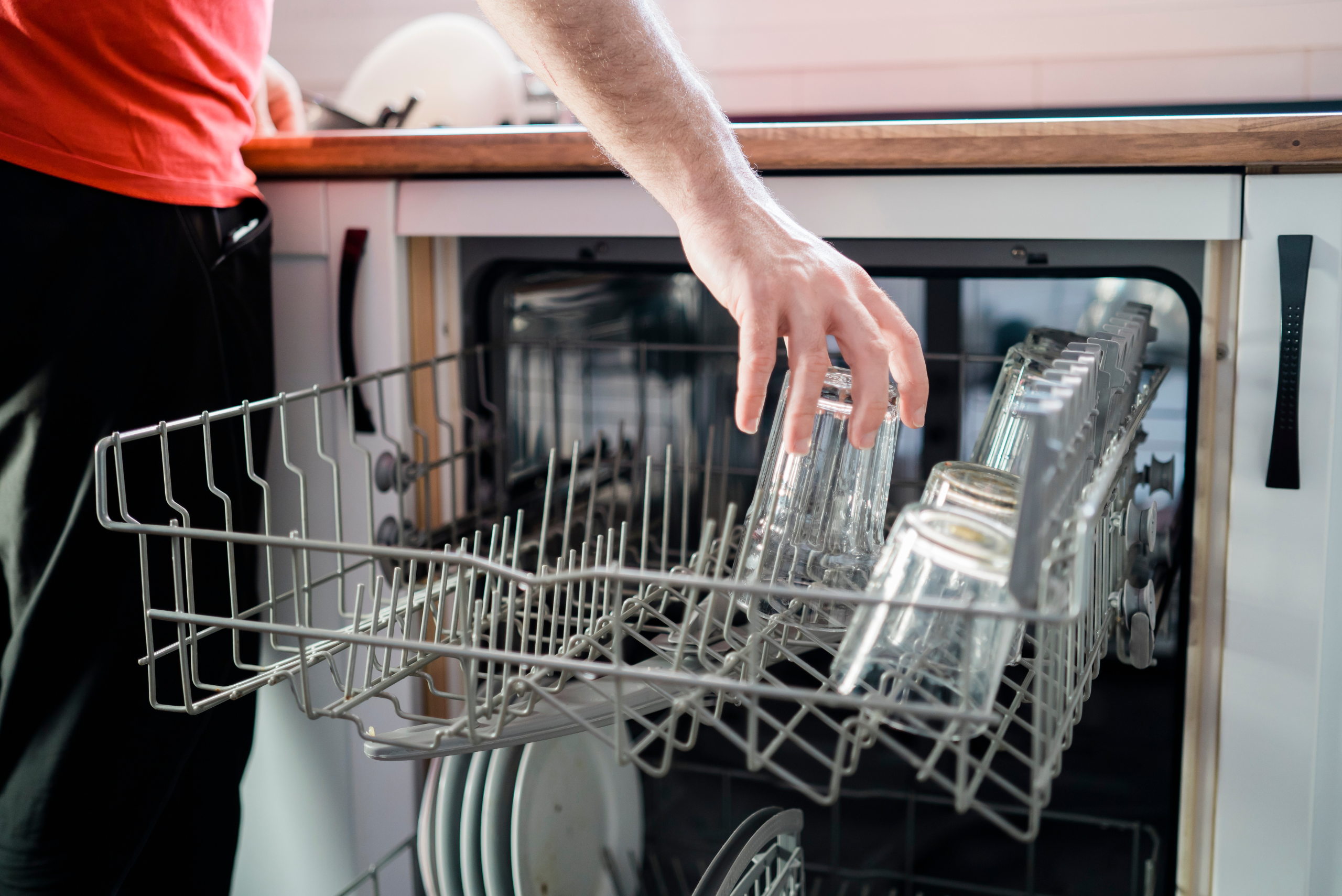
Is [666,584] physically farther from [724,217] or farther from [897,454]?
[897,454]

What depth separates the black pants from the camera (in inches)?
31.1

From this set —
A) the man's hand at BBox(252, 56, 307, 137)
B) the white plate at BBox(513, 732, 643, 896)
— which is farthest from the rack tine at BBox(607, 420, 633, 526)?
the man's hand at BBox(252, 56, 307, 137)

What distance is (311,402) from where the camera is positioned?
1.01m

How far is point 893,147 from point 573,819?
28.6 inches

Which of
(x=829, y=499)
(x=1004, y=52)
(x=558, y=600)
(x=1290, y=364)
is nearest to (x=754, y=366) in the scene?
(x=829, y=499)

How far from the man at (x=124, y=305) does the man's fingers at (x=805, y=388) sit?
98 millimetres

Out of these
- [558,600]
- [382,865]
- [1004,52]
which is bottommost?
[382,865]

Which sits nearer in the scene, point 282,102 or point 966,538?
point 966,538

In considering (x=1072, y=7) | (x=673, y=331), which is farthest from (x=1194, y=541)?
(x=1072, y=7)

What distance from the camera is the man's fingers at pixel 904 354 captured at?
0.63 metres

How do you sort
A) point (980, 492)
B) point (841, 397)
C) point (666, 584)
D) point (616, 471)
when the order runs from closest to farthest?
point (666, 584) < point (980, 492) < point (841, 397) < point (616, 471)

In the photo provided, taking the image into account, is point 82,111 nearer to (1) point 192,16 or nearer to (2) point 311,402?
(1) point 192,16

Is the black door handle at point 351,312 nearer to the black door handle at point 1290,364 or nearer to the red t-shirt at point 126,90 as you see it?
the red t-shirt at point 126,90

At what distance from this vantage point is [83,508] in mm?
794
